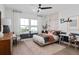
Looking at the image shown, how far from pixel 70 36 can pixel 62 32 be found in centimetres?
21

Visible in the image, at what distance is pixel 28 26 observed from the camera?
2020 mm

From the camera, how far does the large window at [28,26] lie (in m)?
1.95

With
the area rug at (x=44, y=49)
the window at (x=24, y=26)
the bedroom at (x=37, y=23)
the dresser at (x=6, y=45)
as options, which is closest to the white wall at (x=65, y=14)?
the bedroom at (x=37, y=23)

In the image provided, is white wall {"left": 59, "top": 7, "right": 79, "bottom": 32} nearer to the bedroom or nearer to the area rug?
the bedroom

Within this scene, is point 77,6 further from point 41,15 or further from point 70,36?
point 41,15

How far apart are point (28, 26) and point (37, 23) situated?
0.78ft

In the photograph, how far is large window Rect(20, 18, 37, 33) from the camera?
195cm

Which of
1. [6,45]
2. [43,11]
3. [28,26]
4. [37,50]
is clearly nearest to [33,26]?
[28,26]

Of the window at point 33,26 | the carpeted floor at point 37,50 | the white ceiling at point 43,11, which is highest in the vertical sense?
the white ceiling at point 43,11

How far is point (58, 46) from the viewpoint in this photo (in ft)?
6.52

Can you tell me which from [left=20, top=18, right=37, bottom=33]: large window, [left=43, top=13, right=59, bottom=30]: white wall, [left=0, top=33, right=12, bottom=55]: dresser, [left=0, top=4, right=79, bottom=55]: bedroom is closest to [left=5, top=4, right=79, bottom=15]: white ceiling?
[left=0, top=4, right=79, bottom=55]: bedroom

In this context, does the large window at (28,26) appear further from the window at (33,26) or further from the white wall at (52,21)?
the white wall at (52,21)

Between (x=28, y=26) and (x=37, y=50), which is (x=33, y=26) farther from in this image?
(x=37, y=50)
